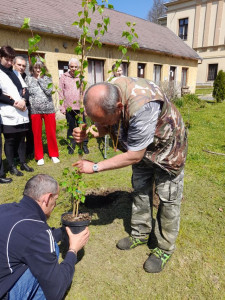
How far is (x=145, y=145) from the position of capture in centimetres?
177

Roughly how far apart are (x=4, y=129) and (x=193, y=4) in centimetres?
3006

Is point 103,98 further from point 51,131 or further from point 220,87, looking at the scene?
point 220,87

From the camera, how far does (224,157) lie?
5.46m

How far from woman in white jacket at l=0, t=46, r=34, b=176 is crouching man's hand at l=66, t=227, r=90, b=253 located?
2616 millimetres

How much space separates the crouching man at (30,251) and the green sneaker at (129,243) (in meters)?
1.06

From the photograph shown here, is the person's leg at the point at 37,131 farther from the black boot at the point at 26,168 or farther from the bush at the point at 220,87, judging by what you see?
the bush at the point at 220,87

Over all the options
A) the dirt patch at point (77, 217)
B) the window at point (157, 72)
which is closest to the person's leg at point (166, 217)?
the dirt patch at point (77, 217)

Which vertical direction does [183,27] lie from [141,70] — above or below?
above

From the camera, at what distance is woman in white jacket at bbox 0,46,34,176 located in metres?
3.74

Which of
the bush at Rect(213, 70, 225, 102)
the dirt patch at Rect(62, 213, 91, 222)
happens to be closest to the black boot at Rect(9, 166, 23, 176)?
the dirt patch at Rect(62, 213, 91, 222)

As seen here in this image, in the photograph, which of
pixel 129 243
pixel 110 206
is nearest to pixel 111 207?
pixel 110 206

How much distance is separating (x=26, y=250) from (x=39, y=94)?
141 inches

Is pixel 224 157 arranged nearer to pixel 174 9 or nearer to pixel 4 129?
pixel 4 129

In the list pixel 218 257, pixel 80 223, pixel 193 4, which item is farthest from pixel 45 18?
pixel 193 4
